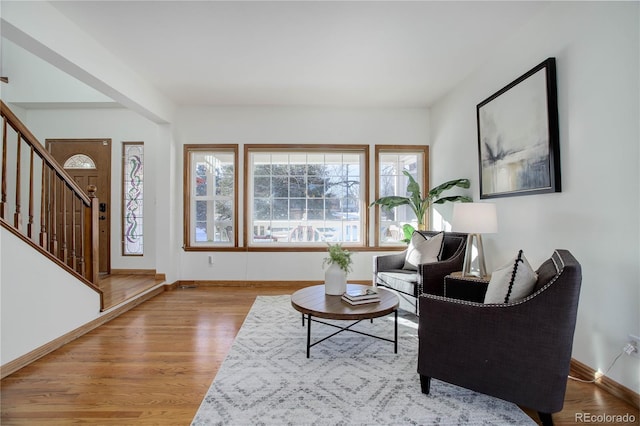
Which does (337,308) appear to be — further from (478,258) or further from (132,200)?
(132,200)

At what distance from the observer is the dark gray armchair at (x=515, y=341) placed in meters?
1.47

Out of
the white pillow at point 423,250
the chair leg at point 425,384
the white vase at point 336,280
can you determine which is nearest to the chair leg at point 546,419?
the chair leg at point 425,384

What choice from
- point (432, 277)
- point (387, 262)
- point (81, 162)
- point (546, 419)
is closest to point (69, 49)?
point (81, 162)

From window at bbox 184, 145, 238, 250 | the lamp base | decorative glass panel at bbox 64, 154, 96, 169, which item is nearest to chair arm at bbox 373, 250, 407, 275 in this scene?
the lamp base

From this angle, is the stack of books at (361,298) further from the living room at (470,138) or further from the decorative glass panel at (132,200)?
the decorative glass panel at (132,200)

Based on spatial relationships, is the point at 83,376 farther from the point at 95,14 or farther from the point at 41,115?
the point at 41,115

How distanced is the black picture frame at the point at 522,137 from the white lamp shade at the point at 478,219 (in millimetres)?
329

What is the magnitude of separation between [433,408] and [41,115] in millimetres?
6460

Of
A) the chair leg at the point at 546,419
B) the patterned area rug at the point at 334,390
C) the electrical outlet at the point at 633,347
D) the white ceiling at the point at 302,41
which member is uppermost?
the white ceiling at the point at 302,41

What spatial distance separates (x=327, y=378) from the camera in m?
2.04

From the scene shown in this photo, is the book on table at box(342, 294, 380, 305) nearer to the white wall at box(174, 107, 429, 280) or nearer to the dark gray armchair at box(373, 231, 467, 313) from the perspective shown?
the dark gray armchair at box(373, 231, 467, 313)

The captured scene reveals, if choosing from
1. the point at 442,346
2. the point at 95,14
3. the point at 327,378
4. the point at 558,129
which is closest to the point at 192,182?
the point at 95,14

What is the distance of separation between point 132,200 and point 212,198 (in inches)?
52.2

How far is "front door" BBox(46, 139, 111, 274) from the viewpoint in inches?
189
